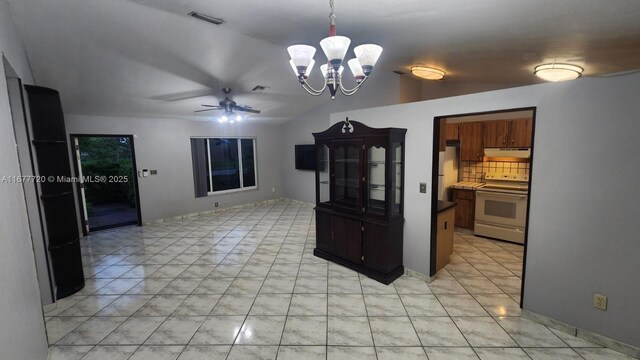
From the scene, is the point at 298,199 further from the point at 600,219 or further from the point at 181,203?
the point at 600,219

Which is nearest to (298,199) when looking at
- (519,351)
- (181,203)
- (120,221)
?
(181,203)

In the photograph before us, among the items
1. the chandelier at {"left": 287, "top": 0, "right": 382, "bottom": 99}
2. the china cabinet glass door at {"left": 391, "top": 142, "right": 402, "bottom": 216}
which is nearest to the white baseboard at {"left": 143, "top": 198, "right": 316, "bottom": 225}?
the china cabinet glass door at {"left": 391, "top": 142, "right": 402, "bottom": 216}

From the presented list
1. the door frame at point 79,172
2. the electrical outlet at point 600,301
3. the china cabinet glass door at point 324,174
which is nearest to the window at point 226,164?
the door frame at point 79,172

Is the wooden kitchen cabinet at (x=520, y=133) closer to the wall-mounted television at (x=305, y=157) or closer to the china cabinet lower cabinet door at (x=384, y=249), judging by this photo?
the china cabinet lower cabinet door at (x=384, y=249)

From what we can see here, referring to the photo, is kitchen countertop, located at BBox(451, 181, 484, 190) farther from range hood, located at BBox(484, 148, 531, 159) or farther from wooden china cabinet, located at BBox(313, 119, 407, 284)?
wooden china cabinet, located at BBox(313, 119, 407, 284)

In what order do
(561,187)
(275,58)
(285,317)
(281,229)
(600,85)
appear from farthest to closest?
(281,229)
(275,58)
(285,317)
(561,187)
(600,85)

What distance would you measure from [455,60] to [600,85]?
1.35 meters

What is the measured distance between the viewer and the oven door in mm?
4309

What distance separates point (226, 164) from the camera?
7160 millimetres

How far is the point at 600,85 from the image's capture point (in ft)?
6.75

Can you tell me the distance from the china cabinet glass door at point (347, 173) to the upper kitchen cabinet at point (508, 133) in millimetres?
2850

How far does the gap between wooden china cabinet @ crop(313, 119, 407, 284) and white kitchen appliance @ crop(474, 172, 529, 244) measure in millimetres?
2195

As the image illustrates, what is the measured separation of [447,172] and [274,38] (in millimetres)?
3970

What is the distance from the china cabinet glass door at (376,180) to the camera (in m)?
3.29
